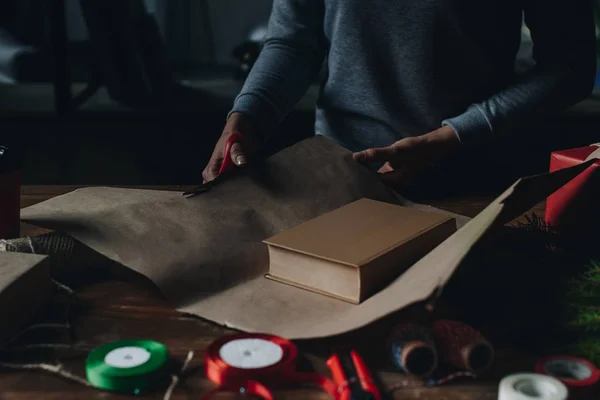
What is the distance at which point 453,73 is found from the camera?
4.15 feet

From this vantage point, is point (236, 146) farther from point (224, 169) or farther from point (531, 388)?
point (531, 388)

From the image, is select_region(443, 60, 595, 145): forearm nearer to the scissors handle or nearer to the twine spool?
the scissors handle

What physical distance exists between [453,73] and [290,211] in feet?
1.69

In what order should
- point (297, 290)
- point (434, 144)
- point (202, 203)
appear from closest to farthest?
point (297, 290), point (202, 203), point (434, 144)

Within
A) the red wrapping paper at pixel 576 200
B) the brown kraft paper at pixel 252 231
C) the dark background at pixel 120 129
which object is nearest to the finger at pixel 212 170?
the brown kraft paper at pixel 252 231

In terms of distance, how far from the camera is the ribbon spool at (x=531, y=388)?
20.7 inches

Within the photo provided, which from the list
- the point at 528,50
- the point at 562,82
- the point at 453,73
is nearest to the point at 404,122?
the point at 453,73

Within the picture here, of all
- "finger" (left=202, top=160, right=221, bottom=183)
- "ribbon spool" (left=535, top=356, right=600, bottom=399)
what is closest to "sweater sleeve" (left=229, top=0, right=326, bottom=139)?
"finger" (left=202, top=160, right=221, bottom=183)

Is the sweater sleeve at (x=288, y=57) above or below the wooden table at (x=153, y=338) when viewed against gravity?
above

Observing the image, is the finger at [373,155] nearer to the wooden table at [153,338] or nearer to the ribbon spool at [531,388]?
the wooden table at [153,338]

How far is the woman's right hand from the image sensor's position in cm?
96

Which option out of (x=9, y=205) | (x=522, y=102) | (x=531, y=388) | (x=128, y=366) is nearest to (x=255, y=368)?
(x=128, y=366)

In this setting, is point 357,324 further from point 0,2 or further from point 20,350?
point 0,2

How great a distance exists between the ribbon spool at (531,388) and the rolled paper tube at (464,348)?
0.04 meters
